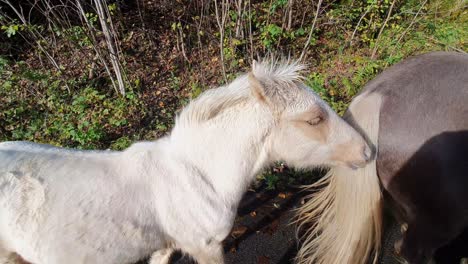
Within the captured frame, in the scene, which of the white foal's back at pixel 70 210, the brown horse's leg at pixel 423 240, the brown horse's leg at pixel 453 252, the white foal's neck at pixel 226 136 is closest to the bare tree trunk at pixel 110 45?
the white foal's back at pixel 70 210

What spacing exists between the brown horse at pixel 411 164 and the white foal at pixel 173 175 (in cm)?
41

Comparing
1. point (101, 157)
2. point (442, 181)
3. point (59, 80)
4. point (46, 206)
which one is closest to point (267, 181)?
point (442, 181)

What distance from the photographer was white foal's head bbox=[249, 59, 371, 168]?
187 centimetres

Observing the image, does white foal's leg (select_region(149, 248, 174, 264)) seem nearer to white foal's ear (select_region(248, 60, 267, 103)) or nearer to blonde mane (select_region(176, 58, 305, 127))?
blonde mane (select_region(176, 58, 305, 127))

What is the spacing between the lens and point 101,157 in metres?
2.04

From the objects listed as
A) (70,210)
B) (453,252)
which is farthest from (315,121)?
(453,252)

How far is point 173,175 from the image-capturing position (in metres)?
1.99

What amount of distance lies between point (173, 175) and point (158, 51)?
490cm

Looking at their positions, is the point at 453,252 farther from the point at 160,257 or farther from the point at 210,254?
the point at 160,257

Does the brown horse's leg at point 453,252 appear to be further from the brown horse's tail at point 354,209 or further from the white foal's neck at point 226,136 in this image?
the white foal's neck at point 226,136

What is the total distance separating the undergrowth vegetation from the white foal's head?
2.95 meters

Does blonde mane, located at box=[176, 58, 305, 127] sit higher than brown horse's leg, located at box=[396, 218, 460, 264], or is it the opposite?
blonde mane, located at box=[176, 58, 305, 127]

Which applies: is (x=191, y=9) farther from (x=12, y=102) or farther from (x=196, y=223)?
(x=196, y=223)

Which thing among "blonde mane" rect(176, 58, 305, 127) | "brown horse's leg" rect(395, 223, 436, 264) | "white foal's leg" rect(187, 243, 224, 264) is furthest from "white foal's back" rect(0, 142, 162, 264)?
"brown horse's leg" rect(395, 223, 436, 264)
